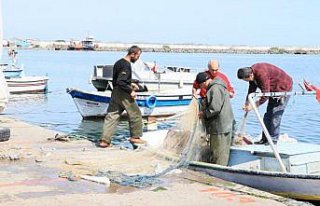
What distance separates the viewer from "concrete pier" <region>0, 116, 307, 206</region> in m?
6.97

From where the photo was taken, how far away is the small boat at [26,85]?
33.8m

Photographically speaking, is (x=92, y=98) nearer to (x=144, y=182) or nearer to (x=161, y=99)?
(x=161, y=99)

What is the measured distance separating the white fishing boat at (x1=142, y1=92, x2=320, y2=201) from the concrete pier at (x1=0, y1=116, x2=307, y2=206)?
1.30 ft

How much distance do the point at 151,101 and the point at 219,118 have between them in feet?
40.7

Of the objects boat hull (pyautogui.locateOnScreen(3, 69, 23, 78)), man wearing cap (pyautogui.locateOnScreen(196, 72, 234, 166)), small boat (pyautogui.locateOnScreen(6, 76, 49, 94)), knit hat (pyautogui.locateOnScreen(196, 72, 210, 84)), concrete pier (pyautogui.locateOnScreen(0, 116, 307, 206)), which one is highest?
knit hat (pyautogui.locateOnScreen(196, 72, 210, 84))

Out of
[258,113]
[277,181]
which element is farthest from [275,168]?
[258,113]

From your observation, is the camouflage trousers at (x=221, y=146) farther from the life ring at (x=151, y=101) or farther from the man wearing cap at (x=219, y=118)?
the life ring at (x=151, y=101)

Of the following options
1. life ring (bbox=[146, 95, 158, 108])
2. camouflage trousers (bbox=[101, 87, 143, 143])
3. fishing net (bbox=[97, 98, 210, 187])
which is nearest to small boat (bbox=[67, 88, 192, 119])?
life ring (bbox=[146, 95, 158, 108])

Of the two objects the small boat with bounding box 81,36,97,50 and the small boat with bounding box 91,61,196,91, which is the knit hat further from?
the small boat with bounding box 81,36,97,50

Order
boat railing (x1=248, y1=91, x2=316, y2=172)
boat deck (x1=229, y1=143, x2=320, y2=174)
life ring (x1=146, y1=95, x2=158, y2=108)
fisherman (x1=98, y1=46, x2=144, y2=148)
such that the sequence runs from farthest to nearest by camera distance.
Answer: life ring (x1=146, y1=95, x2=158, y2=108) → fisherman (x1=98, y1=46, x2=144, y2=148) → boat deck (x1=229, y1=143, x2=320, y2=174) → boat railing (x1=248, y1=91, x2=316, y2=172)

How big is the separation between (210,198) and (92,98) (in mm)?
14634

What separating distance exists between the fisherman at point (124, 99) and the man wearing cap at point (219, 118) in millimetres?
2253

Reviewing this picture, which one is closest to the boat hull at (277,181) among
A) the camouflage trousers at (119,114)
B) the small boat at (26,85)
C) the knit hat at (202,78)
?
the knit hat at (202,78)

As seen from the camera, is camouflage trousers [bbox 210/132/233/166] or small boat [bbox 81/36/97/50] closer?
camouflage trousers [bbox 210/132/233/166]
